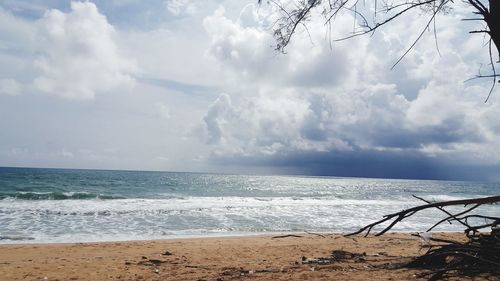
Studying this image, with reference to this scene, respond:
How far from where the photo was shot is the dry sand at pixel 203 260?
5.80m

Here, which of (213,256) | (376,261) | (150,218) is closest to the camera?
(376,261)

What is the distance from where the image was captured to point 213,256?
28.9ft

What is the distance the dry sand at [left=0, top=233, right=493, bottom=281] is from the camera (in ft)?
19.0

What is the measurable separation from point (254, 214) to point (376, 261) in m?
13.9

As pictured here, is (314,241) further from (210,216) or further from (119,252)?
(210,216)

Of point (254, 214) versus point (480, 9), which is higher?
point (480, 9)

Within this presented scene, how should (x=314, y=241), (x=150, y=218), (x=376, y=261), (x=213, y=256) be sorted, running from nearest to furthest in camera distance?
(x=376, y=261) < (x=213, y=256) < (x=314, y=241) < (x=150, y=218)

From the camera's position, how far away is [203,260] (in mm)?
8133

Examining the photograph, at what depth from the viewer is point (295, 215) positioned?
20.2 m

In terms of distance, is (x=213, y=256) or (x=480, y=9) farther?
(x=213, y=256)

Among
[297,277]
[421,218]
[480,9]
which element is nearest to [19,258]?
[297,277]

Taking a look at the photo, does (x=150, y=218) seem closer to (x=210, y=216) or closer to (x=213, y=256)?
(x=210, y=216)

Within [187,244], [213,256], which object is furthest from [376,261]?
[187,244]

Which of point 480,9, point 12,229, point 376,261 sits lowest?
point 12,229
